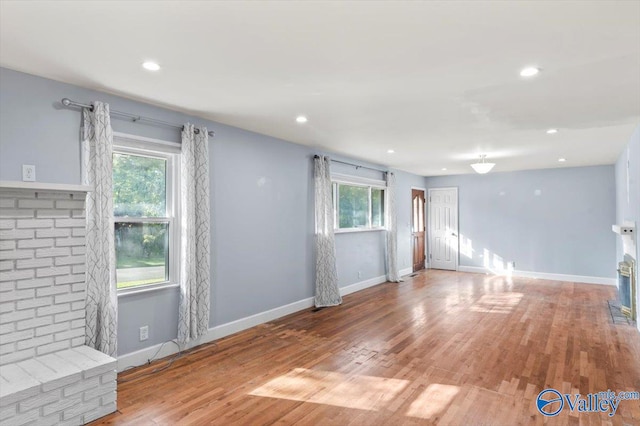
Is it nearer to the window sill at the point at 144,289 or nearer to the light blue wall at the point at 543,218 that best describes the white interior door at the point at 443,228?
the light blue wall at the point at 543,218

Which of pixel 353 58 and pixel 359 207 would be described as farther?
pixel 359 207

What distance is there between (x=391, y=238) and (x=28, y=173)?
6.13 metres

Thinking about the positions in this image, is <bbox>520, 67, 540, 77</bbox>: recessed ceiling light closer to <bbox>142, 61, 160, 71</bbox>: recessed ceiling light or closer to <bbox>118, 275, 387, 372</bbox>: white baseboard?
<bbox>142, 61, 160, 71</bbox>: recessed ceiling light

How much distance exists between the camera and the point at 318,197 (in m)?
5.56

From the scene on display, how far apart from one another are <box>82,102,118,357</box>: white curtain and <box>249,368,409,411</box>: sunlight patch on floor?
1.36 metres

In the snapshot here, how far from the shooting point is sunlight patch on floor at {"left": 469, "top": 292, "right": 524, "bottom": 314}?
531 cm

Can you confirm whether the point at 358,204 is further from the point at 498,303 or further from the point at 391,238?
the point at 498,303

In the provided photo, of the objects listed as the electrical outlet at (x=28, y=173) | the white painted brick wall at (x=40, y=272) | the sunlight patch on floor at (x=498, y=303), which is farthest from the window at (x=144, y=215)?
the sunlight patch on floor at (x=498, y=303)

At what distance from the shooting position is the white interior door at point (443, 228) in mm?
9078

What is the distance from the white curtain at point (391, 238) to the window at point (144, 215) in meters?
4.80

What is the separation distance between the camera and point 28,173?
2688 mm

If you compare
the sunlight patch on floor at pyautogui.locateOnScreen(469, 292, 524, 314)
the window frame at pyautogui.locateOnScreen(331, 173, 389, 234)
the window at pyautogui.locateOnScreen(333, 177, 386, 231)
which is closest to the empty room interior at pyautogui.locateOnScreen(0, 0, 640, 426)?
the sunlight patch on floor at pyautogui.locateOnScreen(469, 292, 524, 314)

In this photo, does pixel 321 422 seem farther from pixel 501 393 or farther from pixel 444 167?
pixel 444 167

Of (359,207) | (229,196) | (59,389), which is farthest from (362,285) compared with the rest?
(59,389)
